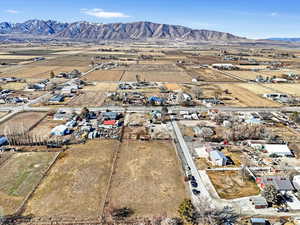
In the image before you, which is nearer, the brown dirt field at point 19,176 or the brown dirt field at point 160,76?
the brown dirt field at point 19,176

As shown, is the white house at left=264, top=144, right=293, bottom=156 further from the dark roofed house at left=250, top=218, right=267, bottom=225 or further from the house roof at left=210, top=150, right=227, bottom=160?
the dark roofed house at left=250, top=218, right=267, bottom=225

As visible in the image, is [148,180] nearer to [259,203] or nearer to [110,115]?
[259,203]

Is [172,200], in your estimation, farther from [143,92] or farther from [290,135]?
[143,92]

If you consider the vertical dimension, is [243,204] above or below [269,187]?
below

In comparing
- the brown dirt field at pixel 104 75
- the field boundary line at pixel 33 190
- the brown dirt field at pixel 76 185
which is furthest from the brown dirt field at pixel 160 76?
the field boundary line at pixel 33 190

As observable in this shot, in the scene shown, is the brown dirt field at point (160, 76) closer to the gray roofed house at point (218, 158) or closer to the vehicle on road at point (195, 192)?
the gray roofed house at point (218, 158)

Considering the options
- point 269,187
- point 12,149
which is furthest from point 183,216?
point 12,149

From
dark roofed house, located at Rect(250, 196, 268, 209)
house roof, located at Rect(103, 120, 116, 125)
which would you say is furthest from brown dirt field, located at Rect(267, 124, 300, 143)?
house roof, located at Rect(103, 120, 116, 125)
